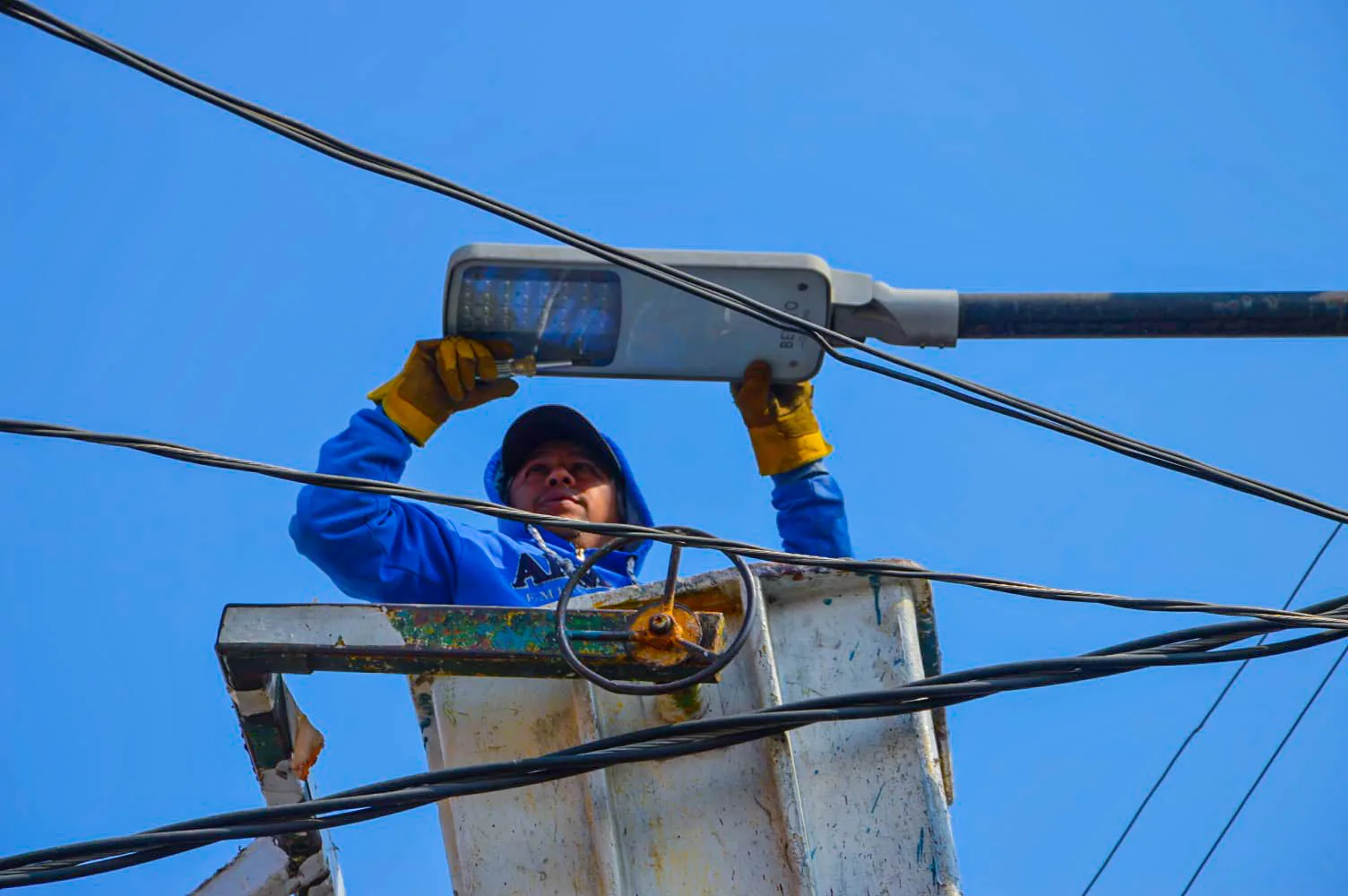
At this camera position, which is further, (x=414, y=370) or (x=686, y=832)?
(x=414, y=370)

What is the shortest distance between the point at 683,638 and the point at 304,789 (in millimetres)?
827

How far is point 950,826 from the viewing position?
2879 mm

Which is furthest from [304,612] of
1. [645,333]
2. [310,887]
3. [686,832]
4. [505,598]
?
[505,598]

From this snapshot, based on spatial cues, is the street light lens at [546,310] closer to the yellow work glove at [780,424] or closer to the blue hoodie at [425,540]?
the yellow work glove at [780,424]

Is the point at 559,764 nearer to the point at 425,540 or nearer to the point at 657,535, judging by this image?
the point at 657,535

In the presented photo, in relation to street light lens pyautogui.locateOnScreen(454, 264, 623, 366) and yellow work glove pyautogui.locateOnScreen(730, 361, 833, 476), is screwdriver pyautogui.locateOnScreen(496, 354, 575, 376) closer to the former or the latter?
street light lens pyautogui.locateOnScreen(454, 264, 623, 366)

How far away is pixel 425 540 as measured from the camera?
15.1 feet

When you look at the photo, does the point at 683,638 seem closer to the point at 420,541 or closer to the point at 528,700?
the point at 528,700

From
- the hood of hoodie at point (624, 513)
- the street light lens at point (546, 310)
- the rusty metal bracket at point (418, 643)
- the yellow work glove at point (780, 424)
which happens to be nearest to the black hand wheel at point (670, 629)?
the rusty metal bracket at point (418, 643)

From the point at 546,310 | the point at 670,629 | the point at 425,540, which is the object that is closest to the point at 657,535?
the point at 670,629

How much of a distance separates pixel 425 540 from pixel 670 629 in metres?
1.76

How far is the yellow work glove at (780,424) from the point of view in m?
4.25

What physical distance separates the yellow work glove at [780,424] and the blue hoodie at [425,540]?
0.06 meters

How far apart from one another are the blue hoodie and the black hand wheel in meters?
1.28
